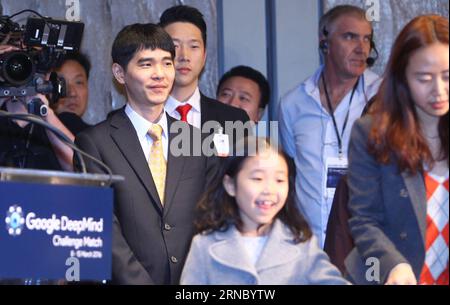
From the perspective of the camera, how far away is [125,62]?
4.55 meters

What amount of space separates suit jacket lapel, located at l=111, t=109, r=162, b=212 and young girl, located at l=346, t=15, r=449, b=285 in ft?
2.91

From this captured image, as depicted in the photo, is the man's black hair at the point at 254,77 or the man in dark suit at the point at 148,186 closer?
the man in dark suit at the point at 148,186

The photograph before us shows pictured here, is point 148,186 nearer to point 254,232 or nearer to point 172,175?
point 172,175

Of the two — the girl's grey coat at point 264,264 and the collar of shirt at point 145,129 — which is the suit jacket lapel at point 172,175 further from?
the girl's grey coat at point 264,264

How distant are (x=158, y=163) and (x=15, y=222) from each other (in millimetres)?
969

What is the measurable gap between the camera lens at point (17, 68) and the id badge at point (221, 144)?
958mm

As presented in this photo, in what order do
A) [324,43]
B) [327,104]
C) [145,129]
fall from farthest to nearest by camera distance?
[324,43] → [327,104] → [145,129]

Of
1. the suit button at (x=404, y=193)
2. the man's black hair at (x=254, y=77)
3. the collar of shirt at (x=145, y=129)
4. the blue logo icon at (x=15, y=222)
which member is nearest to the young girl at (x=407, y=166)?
the suit button at (x=404, y=193)

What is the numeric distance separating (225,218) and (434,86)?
2.77 feet

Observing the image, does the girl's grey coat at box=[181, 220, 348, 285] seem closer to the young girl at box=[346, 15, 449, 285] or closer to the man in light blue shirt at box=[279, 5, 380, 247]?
the young girl at box=[346, 15, 449, 285]

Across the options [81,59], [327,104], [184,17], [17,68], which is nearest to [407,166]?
[327,104]

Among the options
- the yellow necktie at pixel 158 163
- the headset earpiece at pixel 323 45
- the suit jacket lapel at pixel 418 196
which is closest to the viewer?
the suit jacket lapel at pixel 418 196

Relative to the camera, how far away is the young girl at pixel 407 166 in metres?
3.41

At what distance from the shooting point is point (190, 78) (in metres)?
5.19
